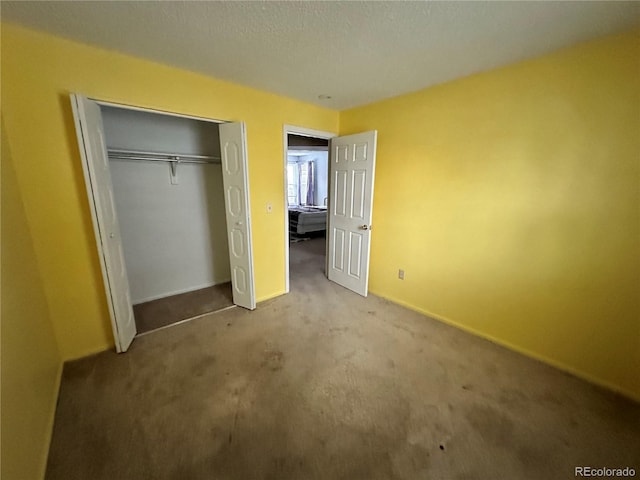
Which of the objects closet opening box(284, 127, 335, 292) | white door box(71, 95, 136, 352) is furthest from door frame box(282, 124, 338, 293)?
white door box(71, 95, 136, 352)

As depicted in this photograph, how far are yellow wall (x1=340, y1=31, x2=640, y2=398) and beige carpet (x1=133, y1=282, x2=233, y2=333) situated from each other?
2.30 meters

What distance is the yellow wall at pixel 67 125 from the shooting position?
1685 millimetres

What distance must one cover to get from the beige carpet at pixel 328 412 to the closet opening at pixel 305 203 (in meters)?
1.47

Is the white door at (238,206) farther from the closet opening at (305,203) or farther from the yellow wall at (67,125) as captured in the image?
the closet opening at (305,203)

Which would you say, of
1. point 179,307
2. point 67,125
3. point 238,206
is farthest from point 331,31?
point 179,307

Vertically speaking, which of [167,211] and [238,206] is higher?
[238,206]

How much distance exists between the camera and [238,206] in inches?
106

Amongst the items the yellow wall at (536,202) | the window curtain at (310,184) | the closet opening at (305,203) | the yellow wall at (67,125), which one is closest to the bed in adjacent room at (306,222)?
the closet opening at (305,203)

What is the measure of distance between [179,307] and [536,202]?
3517 millimetres

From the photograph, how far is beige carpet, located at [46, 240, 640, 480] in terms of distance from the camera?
1.37 meters

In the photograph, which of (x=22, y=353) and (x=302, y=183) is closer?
(x=22, y=353)

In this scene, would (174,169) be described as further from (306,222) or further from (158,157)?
(306,222)

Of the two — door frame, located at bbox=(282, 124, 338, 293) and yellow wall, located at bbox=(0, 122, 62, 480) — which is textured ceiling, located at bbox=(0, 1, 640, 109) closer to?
door frame, located at bbox=(282, 124, 338, 293)

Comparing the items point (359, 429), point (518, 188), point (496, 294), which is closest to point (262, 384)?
point (359, 429)
